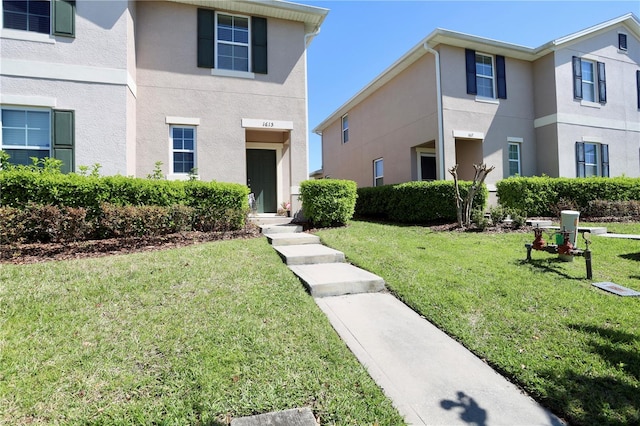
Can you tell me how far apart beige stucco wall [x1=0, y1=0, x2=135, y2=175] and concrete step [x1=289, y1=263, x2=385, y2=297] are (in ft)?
21.0

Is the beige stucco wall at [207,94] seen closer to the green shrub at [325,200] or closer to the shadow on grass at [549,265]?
the green shrub at [325,200]

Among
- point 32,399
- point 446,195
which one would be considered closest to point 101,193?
point 32,399

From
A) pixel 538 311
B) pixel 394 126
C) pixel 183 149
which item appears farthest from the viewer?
pixel 394 126

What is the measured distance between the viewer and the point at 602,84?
14.0 meters

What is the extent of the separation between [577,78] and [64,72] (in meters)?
18.1

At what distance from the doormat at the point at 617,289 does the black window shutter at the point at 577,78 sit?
1233 centimetres

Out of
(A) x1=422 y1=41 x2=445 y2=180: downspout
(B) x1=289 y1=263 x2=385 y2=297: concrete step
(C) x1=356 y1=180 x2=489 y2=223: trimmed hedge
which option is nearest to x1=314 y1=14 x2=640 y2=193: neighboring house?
(A) x1=422 y1=41 x2=445 y2=180: downspout

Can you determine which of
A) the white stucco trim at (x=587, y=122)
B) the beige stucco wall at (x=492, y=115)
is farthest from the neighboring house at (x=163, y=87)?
the white stucco trim at (x=587, y=122)

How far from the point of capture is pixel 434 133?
1230 centimetres

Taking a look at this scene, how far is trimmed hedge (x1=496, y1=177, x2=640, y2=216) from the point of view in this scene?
34.7 ft

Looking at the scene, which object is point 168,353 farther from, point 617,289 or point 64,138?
point 64,138

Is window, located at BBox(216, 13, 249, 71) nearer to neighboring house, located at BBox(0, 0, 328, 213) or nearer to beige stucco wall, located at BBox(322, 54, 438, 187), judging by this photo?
neighboring house, located at BBox(0, 0, 328, 213)

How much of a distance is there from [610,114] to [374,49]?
1079cm

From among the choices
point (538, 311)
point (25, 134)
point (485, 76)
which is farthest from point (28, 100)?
point (485, 76)
